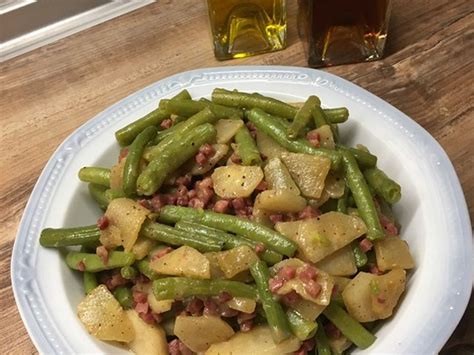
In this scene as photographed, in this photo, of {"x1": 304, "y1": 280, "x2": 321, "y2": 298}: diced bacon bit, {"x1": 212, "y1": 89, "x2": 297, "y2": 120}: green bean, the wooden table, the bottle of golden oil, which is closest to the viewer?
{"x1": 304, "y1": 280, "x2": 321, "y2": 298}: diced bacon bit

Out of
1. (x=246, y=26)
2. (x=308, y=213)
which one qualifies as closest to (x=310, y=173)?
(x=308, y=213)

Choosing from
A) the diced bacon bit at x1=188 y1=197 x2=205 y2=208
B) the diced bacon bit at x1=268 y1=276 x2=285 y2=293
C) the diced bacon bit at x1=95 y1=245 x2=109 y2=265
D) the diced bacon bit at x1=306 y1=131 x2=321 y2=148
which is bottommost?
the diced bacon bit at x1=95 y1=245 x2=109 y2=265

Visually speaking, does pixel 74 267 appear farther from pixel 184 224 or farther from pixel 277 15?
pixel 277 15

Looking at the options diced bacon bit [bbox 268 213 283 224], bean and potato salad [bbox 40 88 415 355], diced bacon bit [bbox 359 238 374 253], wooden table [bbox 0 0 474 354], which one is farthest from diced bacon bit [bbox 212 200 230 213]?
wooden table [bbox 0 0 474 354]

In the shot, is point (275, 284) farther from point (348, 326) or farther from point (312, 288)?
point (348, 326)

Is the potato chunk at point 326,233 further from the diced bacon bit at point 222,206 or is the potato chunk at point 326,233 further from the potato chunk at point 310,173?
the diced bacon bit at point 222,206

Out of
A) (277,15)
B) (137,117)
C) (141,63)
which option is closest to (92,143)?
(137,117)

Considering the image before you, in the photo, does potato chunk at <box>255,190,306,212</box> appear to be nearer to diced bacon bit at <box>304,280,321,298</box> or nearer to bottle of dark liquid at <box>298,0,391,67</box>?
diced bacon bit at <box>304,280,321,298</box>
